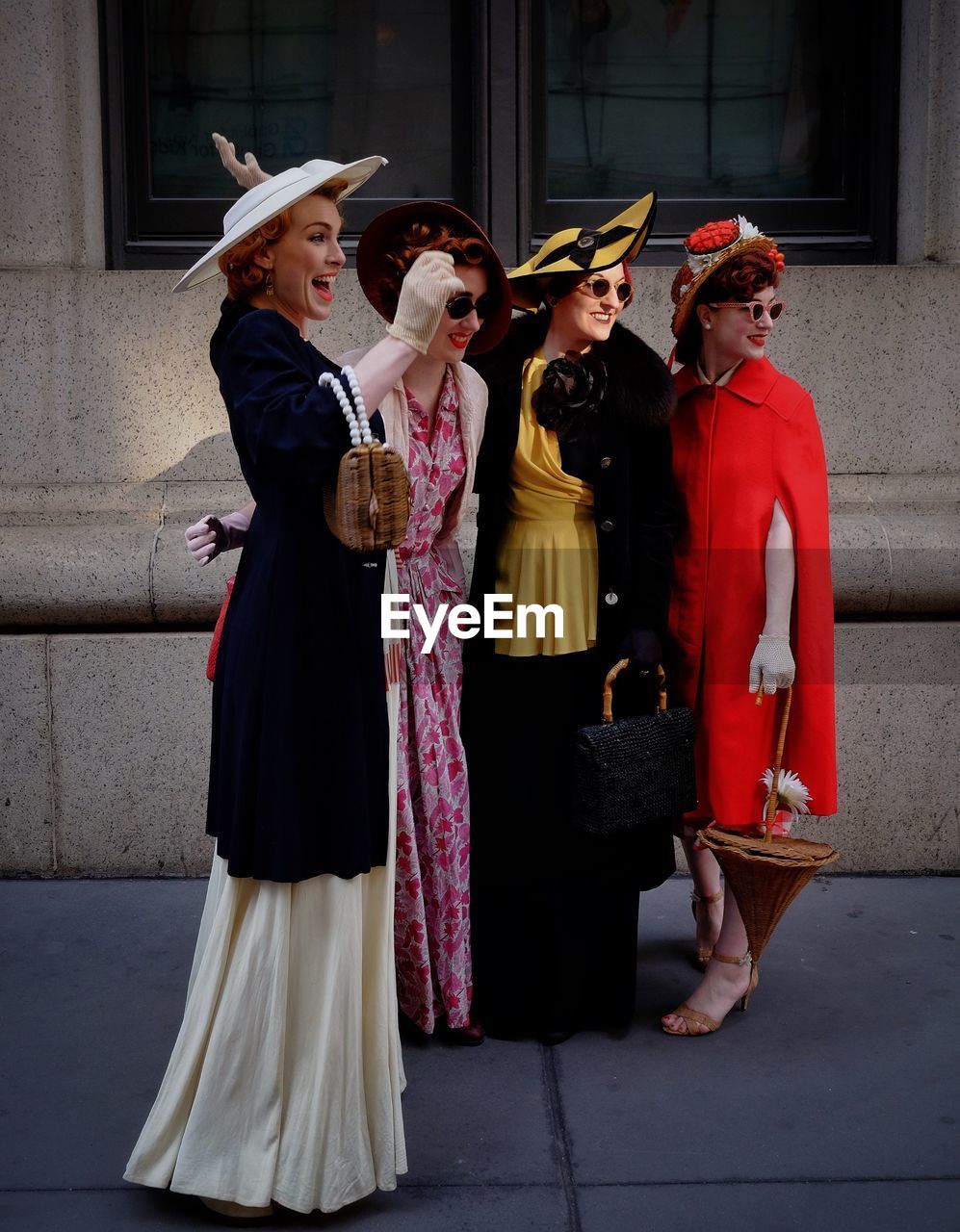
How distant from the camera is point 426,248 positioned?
337cm

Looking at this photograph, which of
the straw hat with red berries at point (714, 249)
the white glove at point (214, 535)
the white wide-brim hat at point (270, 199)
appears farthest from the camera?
the straw hat with red berries at point (714, 249)

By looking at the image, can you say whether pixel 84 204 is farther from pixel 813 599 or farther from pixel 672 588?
pixel 813 599

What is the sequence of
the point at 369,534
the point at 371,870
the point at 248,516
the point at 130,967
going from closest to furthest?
the point at 369,534 → the point at 371,870 → the point at 248,516 → the point at 130,967

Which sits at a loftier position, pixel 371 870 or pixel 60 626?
pixel 60 626

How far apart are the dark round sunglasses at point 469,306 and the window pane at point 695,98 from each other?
2316mm

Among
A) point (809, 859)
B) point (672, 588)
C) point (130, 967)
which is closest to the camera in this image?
point (809, 859)

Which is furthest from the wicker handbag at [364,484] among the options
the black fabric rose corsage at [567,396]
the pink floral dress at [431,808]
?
the black fabric rose corsage at [567,396]

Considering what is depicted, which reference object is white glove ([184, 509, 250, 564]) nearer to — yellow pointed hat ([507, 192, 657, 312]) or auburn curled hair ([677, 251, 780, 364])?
yellow pointed hat ([507, 192, 657, 312])

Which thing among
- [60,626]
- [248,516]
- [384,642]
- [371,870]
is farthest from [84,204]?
[371,870]

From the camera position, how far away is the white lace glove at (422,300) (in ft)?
9.05

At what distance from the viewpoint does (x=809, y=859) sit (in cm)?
367

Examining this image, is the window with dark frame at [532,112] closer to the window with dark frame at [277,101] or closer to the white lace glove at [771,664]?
the window with dark frame at [277,101]

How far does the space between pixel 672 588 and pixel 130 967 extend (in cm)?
206

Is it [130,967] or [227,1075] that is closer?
[227,1075]
